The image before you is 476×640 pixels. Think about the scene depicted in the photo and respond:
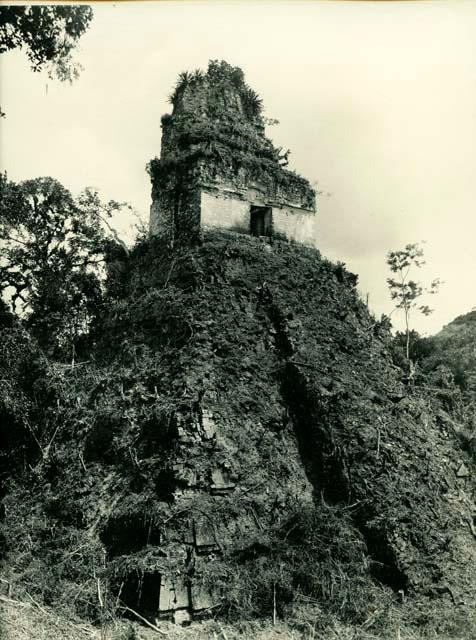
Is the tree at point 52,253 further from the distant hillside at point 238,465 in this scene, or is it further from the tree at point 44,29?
the tree at point 44,29

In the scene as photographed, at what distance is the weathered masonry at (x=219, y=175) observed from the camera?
13320mm

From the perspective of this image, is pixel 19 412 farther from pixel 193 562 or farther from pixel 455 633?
pixel 455 633

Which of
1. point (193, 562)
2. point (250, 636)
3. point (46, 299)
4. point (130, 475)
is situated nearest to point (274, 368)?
point (130, 475)

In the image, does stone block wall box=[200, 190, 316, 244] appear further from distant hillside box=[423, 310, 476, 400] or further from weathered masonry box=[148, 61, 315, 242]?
distant hillside box=[423, 310, 476, 400]

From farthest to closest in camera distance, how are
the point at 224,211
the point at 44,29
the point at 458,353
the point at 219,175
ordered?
the point at 458,353 → the point at 219,175 → the point at 224,211 → the point at 44,29

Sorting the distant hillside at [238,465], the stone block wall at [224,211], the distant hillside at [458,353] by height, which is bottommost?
the distant hillside at [238,465]

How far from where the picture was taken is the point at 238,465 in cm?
922

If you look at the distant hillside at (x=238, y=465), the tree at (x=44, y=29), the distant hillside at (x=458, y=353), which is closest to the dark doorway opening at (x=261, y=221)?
the distant hillside at (x=238, y=465)

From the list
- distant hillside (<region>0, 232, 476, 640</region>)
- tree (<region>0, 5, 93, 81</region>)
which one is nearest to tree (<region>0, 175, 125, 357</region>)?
distant hillside (<region>0, 232, 476, 640</region>)

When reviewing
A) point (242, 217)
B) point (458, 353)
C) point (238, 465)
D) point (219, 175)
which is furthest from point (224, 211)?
point (458, 353)

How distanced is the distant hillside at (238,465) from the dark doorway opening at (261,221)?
1.99 ft

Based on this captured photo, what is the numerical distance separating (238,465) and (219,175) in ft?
24.4

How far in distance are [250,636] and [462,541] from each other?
4222 millimetres

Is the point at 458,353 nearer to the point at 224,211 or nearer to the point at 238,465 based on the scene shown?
the point at 224,211
